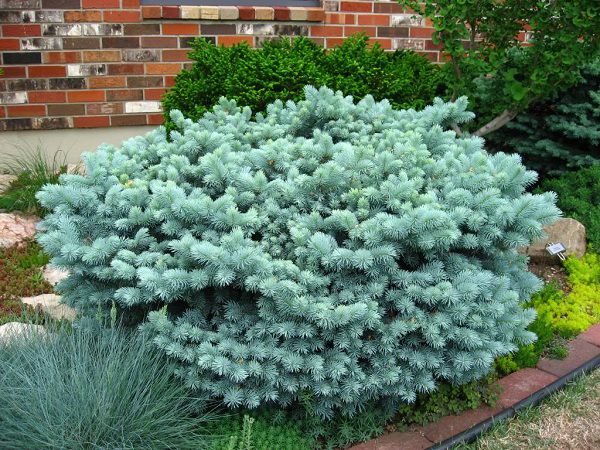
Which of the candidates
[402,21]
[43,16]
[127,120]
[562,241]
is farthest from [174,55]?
[562,241]

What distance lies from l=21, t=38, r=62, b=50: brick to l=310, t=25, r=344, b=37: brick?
6.90ft

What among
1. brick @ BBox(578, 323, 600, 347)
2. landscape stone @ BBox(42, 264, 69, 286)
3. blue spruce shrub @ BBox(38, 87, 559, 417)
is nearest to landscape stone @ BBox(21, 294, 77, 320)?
landscape stone @ BBox(42, 264, 69, 286)

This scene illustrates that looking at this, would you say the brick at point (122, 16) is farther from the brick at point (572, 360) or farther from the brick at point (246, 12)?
the brick at point (572, 360)

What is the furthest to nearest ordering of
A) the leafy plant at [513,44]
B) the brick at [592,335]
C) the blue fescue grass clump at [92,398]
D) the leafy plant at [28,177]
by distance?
the leafy plant at [28,177]
the leafy plant at [513,44]
the brick at [592,335]
the blue fescue grass clump at [92,398]

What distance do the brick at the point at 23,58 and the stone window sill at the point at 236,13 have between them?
90cm

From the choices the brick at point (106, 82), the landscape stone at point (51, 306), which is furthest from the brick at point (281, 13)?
A: the landscape stone at point (51, 306)

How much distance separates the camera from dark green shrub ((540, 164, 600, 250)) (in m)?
4.70

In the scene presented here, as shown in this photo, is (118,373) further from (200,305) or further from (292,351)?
(292,351)

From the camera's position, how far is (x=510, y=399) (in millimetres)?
3029

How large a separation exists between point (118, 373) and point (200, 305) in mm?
431

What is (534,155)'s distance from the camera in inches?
213

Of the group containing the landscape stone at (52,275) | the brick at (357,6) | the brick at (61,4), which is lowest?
the landscape stone at (52,275)

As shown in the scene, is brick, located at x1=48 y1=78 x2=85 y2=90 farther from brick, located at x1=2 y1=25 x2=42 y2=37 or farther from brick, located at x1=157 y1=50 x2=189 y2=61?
brick, located at x1=157 y1=50 x2=189 y2=61

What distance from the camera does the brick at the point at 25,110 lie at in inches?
210
